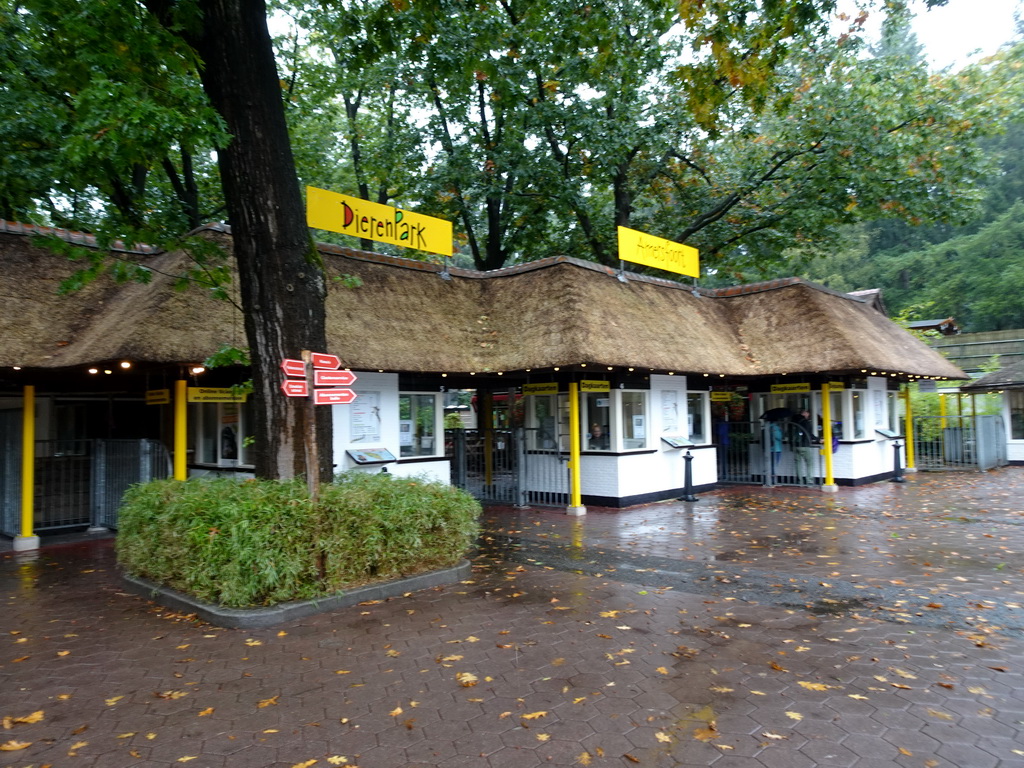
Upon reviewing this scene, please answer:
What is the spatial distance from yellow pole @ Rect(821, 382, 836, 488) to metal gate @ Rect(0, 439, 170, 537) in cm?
1360

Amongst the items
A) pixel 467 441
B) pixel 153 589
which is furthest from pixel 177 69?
pixel 467 441

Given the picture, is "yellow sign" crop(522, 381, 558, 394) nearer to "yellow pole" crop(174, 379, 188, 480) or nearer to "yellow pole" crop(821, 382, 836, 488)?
"yellow pole" crop(174, 379, 188, 480)

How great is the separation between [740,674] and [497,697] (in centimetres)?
182

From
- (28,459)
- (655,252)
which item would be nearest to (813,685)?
(28,459)

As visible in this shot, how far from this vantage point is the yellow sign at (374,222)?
42.7ft

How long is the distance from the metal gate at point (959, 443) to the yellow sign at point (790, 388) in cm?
722

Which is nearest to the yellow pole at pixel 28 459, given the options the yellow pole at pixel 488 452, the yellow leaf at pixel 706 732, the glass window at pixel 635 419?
the yellow pole at pixel 488 452

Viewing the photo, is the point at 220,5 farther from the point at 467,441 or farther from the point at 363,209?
the point at 467,441

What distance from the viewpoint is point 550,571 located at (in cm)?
859

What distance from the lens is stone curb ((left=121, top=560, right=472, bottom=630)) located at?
253 inches

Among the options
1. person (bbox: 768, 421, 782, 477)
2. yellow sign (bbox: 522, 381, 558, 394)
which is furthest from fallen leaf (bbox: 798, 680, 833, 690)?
person (bbox: 768, 421, 782, 477)

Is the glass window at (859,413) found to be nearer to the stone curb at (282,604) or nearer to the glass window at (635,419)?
the glass window at (635,419)

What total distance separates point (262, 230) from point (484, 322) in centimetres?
764

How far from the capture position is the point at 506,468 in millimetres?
15148
